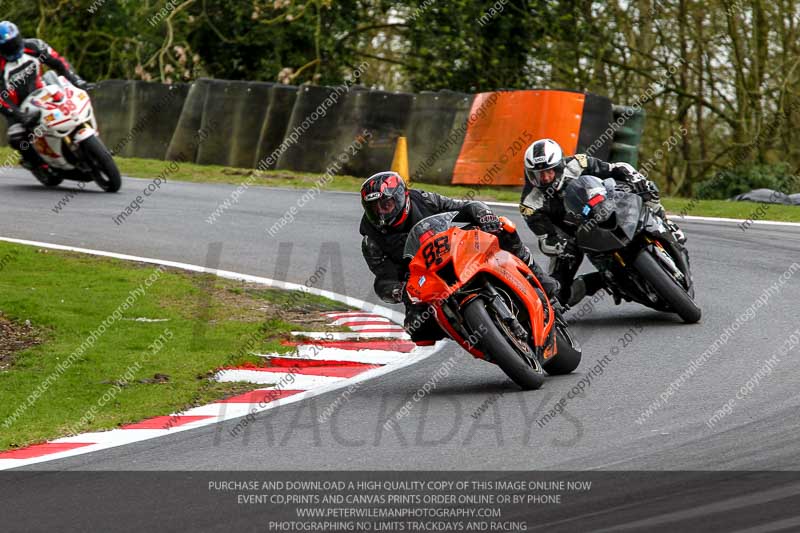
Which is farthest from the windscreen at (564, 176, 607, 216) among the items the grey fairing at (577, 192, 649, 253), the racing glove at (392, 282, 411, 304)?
the racing glove at (392, 282, 411, 304)

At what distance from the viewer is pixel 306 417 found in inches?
279

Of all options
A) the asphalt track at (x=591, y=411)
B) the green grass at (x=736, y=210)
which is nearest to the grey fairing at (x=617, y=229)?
the asphalt track at (x=591, y=411)

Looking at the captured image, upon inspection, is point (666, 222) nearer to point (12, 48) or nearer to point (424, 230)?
point (424, 230)

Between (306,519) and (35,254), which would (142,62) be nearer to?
(35,254)

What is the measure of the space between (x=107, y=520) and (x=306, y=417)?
2053mm

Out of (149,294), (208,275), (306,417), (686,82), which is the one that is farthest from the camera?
(686,82)

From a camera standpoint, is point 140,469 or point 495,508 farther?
point 140,469

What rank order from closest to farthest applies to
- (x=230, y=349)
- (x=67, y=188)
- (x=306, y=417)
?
(x=306, y=417), (x=230, y=349), (x=67, y=188)

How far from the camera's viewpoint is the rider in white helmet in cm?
942

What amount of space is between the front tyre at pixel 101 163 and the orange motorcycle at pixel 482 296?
9251 millimetres

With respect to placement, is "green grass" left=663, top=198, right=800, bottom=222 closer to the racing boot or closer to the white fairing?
the racing boot

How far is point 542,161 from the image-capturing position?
9242 mm

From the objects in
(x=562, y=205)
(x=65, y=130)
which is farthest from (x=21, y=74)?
(x=562, y=205)

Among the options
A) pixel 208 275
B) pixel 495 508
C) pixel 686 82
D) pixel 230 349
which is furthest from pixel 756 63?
pixel 495 508
